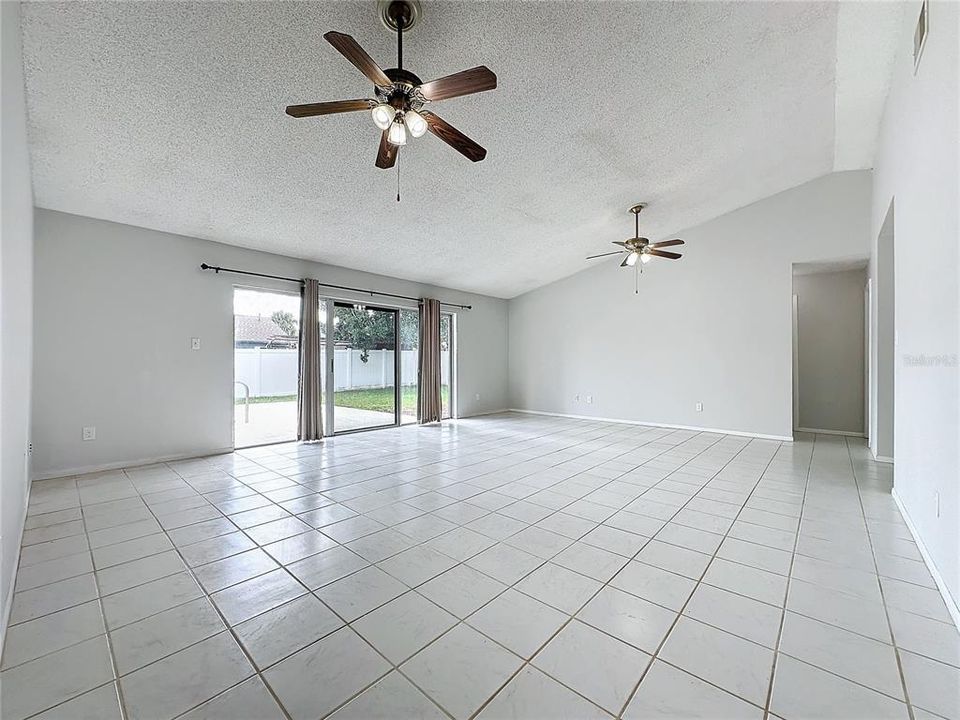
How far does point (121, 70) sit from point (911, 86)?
5018 millimetres

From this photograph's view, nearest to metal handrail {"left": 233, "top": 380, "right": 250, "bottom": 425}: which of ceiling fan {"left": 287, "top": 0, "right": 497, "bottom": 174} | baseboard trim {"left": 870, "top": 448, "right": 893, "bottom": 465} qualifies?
ceiling fan {"left": 287, "top": 0, "right": 497, "bottom": 174}

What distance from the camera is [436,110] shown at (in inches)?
128

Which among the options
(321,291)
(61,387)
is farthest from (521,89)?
(61,387)

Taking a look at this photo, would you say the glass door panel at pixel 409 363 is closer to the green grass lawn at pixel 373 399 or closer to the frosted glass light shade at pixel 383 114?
the green grass lawn at pixel 373 399

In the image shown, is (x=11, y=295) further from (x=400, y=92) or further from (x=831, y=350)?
(x=831, y=350)

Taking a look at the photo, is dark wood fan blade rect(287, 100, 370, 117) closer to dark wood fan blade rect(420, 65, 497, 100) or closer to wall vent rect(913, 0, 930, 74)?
dark wood fan blade rect(420, 65, 497, 100)

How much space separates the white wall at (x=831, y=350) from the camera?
628 cm

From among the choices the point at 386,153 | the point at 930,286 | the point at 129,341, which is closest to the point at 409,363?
the point at 129,341

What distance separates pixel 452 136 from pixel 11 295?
240cm

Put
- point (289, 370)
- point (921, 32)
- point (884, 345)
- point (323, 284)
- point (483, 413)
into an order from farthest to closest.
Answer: point (483, 413)
point (323, 284)
point (289, 370)
point (884, 345)
point (921, 32)

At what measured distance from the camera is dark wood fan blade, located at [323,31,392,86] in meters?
1.81

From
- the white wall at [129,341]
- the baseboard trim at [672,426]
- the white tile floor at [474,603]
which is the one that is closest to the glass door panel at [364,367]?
the white wall at [129,341]

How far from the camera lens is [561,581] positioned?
85.4 inches

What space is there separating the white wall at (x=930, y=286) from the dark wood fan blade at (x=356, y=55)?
265 cm
